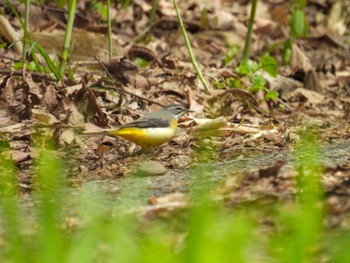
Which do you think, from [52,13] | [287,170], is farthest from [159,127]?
[52,13]

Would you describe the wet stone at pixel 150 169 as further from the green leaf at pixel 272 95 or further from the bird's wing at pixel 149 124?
the green leaf at pixel 272 95

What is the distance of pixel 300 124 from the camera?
22.7 ft

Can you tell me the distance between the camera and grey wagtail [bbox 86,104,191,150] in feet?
18.7

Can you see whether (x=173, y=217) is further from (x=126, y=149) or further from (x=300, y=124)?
(x=300, y=124)

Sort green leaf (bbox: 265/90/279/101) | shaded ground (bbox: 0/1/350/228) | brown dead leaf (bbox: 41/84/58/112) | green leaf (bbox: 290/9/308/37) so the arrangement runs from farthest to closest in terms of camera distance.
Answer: green leaf (bbox: 290/9/308/37)
green leaf (bbox: 265/90/279/101)
brown dead leaf (bbox: 41/84/58/112)
shaded ground (bbox: 0/1/350/228)

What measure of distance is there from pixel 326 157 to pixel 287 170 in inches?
26.8

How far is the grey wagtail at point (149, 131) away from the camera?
18.7 ft

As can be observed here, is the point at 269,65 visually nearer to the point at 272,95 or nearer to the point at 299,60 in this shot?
the point at 272,95

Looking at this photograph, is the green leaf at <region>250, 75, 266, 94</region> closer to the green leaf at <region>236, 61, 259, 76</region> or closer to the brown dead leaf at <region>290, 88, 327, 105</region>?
the green leaf at <region>236, 61, 259, 76</region>

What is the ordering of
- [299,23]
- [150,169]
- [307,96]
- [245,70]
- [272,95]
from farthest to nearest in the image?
[307,96], [299,23], [245,70], [272,95], [150,169]

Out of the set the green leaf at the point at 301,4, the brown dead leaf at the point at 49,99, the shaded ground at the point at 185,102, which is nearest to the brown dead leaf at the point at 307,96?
the shaded ground at the point at 185,102

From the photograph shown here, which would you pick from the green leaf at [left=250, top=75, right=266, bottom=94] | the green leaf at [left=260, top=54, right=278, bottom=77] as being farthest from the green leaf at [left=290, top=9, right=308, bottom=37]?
the green leaf at [left=250, top=75, right=266, bottom=94]

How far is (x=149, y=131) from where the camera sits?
5711 millimetres

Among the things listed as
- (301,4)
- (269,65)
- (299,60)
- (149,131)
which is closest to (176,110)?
(149,131)
